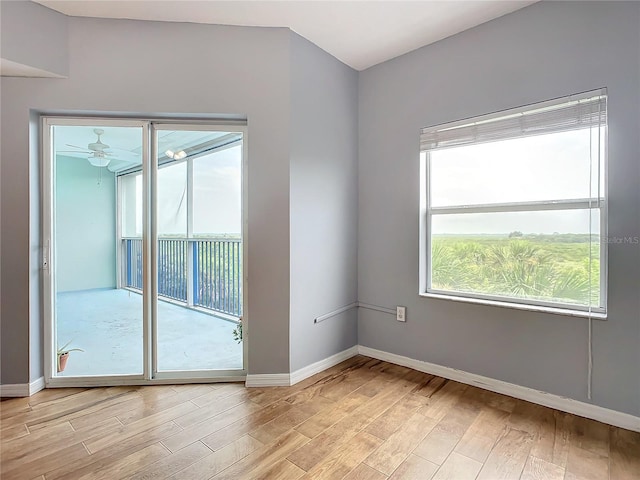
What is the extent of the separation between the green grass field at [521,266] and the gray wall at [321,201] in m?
0.82

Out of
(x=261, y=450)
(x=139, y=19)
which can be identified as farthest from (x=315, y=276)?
(x=139, y=19)

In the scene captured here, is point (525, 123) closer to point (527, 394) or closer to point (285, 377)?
point (527, 394)

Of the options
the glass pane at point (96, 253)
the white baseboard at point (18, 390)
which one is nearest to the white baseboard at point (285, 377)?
the glass pane at point (96, 253)

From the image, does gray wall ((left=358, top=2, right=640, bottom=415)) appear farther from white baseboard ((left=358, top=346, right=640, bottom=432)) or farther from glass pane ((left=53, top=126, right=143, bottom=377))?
glass pane ((left=53, top=126, right=143, bottom=377))

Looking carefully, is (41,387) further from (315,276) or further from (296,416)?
(315,276)

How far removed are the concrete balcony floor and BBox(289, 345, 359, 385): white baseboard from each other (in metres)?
0.46

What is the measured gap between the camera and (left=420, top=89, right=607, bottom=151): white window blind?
77.3 inches

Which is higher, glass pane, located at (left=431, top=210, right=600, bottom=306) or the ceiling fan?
the ceiling fan

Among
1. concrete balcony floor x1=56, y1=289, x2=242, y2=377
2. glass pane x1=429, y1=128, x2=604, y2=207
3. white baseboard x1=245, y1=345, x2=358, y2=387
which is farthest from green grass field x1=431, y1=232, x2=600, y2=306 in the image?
concrete balcony floor x1=56, y1=289, x2=242, y2=377

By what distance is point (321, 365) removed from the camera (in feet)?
9.00

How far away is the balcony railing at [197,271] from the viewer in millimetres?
2561

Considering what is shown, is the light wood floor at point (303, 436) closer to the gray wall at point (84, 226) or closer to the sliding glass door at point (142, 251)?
the sliding glass door at point (142, 251)

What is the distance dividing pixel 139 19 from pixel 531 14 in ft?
8.83

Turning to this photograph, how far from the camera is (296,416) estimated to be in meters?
2.04
